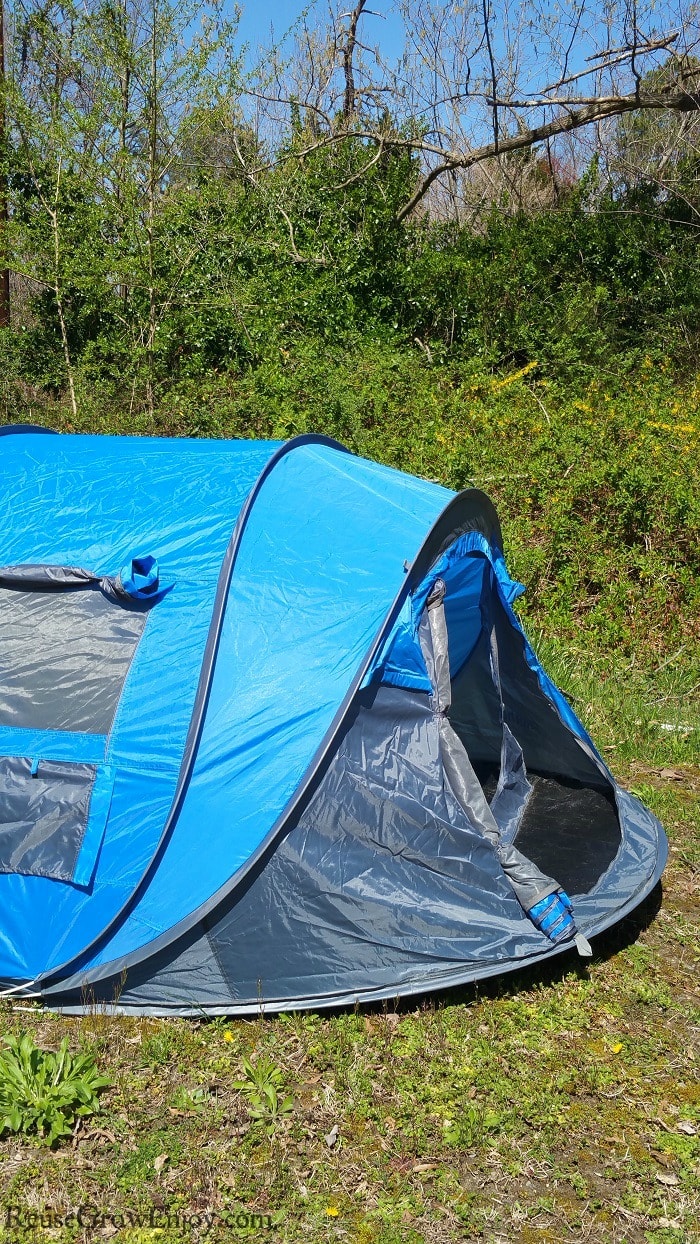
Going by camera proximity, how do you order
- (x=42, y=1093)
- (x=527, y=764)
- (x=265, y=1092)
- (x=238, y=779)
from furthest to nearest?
(x=527, y=764)
(x=238, y=779)
(x=265, y=1092)
(x=42, y=1093)


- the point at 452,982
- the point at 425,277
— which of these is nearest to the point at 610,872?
the point at 452,982

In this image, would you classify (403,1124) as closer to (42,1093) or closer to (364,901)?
(364,901)

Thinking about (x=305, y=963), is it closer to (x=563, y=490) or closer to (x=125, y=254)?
(x=563, y=490)

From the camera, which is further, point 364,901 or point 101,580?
point 101,580

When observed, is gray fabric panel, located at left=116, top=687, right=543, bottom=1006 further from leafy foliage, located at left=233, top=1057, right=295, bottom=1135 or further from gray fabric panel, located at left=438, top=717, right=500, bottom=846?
leafy foliage, located at left=233, top=1057, right=295, bottom=1135

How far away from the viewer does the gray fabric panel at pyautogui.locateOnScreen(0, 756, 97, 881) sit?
348 cm

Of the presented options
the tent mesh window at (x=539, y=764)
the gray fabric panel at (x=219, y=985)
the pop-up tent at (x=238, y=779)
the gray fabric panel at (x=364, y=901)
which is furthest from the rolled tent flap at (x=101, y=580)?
the tent mesh window at (x=539, y=764)

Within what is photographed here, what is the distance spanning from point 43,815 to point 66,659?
55 cm

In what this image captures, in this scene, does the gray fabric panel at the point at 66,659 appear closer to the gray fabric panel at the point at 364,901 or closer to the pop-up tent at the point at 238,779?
the pop-up tent at the point at 238,779

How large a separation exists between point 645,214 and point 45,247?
297 inches

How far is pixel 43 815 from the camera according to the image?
353cm

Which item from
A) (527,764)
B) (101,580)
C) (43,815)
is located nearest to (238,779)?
(43,815)

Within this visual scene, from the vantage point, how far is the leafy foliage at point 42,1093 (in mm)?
2975

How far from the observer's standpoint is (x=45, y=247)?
11.6 m
